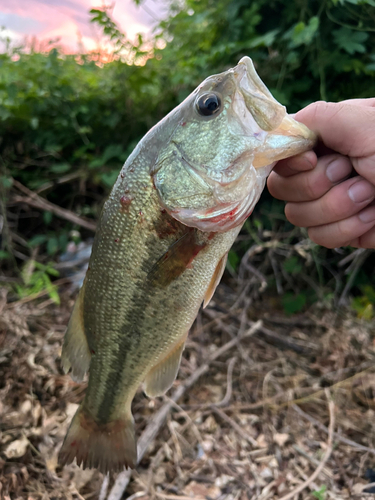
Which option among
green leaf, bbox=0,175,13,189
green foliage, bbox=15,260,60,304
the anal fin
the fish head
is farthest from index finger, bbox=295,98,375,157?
green leaf, bbox=0,175,13,189

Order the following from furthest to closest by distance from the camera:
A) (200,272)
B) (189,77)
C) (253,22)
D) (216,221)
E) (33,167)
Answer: (33,167)
(189,77)
(253,22)
(200,272)
(216,221)

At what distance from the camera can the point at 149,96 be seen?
3.21 metres

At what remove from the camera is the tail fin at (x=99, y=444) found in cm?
143

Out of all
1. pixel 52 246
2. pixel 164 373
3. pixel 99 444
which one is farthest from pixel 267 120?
pixel 52 246

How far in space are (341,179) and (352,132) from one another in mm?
192

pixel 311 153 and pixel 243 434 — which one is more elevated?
pixel 311 153

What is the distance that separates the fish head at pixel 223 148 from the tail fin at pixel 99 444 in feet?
3.33

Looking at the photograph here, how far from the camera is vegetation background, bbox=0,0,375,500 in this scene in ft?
5.91

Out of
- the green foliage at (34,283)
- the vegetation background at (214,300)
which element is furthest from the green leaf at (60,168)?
the green foliage at (34,283)

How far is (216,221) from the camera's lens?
109 centimetres

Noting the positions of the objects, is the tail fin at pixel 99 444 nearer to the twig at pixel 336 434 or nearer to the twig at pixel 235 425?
the twig at pixel 235 425

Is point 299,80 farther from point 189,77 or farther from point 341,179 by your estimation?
point 341,179

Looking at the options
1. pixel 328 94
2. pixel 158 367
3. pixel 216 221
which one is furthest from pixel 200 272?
pixel 328 94

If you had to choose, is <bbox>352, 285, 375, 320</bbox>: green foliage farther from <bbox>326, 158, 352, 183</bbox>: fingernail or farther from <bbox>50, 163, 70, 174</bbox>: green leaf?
<bbox>50, 163, 70, 174</bbox>: green leaf
